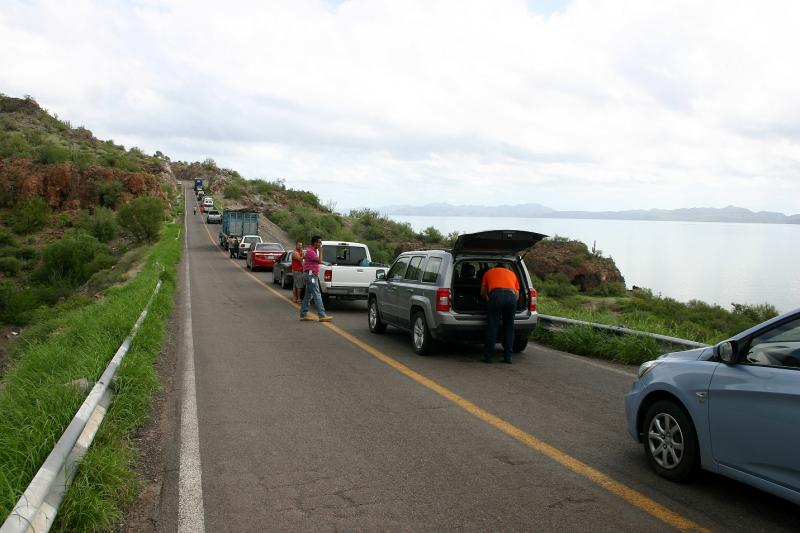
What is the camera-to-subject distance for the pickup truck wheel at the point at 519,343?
9930 mm

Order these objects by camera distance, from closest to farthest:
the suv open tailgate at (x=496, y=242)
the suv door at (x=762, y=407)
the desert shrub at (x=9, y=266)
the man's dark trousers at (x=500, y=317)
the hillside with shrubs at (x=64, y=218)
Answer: the suv door at (x=762, y=407)
the man's dark trousers at (x=500, y=317)
the suv open tailgate at (x=496, y=242)
the hillside with shrubs at (x=64, y=218)
the desert shrub at (x=9, y=266)

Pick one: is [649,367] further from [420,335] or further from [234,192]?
[234,192]

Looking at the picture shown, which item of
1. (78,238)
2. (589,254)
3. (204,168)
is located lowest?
(78,238)

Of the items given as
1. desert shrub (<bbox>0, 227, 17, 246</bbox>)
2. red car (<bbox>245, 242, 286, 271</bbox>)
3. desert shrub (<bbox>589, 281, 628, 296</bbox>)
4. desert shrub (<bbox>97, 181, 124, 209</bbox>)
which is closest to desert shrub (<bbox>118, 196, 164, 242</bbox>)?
desert shrub (<bbox>0, 227, 17, 246</bbox>)

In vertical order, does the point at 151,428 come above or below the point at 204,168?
below

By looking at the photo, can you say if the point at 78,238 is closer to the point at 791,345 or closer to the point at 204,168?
the point at 791,345

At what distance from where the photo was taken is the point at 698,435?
4.40 meters

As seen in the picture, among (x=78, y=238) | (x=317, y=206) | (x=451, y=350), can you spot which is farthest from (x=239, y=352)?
(x=317, y=206)

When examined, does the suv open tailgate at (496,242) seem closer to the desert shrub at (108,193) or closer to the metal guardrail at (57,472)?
the metal guardrail at (57,472)

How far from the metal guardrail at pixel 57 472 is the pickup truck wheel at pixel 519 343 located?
6.19 meters

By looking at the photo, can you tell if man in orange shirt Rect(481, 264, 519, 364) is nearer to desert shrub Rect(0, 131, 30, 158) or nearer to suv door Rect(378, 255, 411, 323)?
suv door Rect(378, 255, 411, 323)

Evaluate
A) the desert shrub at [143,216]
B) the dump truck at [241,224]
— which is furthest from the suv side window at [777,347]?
the desert shrub at [143,216]

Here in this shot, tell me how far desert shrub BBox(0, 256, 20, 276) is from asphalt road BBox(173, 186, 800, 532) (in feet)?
164

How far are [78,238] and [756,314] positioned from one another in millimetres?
50460
